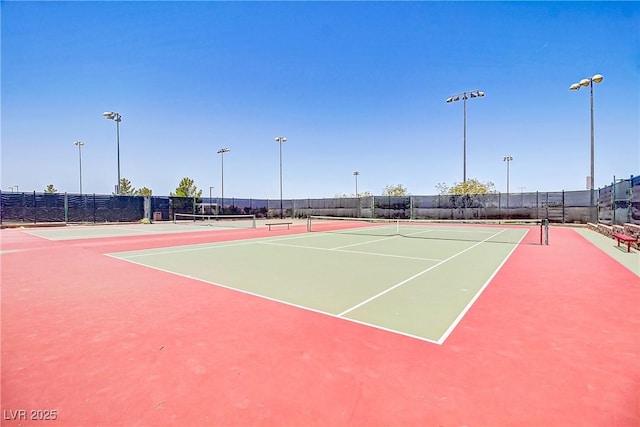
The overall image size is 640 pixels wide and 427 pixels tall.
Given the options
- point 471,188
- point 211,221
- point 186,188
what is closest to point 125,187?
point 186,188

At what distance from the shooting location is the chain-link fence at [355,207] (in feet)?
69.7

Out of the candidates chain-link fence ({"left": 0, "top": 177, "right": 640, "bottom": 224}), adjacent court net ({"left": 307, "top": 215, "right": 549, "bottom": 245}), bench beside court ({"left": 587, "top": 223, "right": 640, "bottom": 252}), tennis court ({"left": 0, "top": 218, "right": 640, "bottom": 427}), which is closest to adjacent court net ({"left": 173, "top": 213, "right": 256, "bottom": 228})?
chain-link fence ({"left": 0, "top": 177, "right": 640, "bottom": 224})

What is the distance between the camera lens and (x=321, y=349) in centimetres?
305

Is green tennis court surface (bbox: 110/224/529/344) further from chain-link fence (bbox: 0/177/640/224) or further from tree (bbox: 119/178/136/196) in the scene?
tree (bbox: 119/178/136/196)

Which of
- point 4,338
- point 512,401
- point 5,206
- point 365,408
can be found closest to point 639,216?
point 512,401

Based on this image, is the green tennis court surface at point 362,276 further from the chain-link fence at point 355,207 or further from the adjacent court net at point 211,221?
the adjacent court net at point 211,221

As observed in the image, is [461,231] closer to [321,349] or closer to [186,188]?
[321,349]

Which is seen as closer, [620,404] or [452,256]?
[620,404]

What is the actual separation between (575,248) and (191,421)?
12.0 meters

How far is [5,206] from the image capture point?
21.7m

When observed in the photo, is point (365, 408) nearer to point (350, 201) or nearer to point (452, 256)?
point (452, 256)

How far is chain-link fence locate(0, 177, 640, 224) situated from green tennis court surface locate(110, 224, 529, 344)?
1099cm

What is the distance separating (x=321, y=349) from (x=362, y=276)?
308 centimetres

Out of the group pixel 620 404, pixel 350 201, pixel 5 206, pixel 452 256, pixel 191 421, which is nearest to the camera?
pixel 191 421
